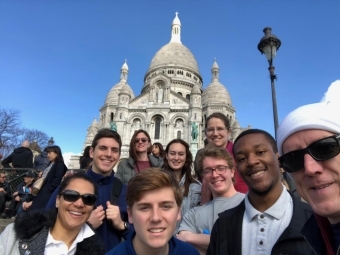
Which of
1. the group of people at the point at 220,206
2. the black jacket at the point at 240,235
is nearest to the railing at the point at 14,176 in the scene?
the group of people at the point at 220,206

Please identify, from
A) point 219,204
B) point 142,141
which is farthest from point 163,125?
point 219,204

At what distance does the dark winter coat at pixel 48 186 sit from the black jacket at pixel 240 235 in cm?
388

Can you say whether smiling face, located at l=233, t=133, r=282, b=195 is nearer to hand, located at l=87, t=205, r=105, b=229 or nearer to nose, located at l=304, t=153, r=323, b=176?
nose, located at l=304, t=153, r=323, b=176

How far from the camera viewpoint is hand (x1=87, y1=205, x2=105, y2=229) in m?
3.10

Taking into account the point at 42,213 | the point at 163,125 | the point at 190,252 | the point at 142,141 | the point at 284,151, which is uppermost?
the point at 163,125

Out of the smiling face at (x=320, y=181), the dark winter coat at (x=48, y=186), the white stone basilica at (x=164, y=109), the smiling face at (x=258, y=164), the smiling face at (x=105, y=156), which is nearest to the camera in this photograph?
the smiling face at (x=320, y=181)

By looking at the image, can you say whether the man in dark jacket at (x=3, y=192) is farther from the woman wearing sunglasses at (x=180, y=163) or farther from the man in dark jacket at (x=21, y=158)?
the woman wearing sunglasses at (x=180, y=163)

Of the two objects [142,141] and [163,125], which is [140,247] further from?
[163,125]

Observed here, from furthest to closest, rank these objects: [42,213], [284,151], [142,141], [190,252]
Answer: [142,141]
[42,213]
[190,252]
[284,151]

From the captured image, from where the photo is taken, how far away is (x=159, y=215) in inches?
80.5

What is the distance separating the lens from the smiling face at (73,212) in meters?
2.76

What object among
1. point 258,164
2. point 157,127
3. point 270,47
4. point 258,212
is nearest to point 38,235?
point 258,212

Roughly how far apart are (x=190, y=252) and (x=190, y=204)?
1.40 meters

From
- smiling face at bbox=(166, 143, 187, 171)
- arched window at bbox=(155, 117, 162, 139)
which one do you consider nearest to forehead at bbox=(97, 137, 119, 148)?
smiling face at bbox=(166, 143, 187, 171)
